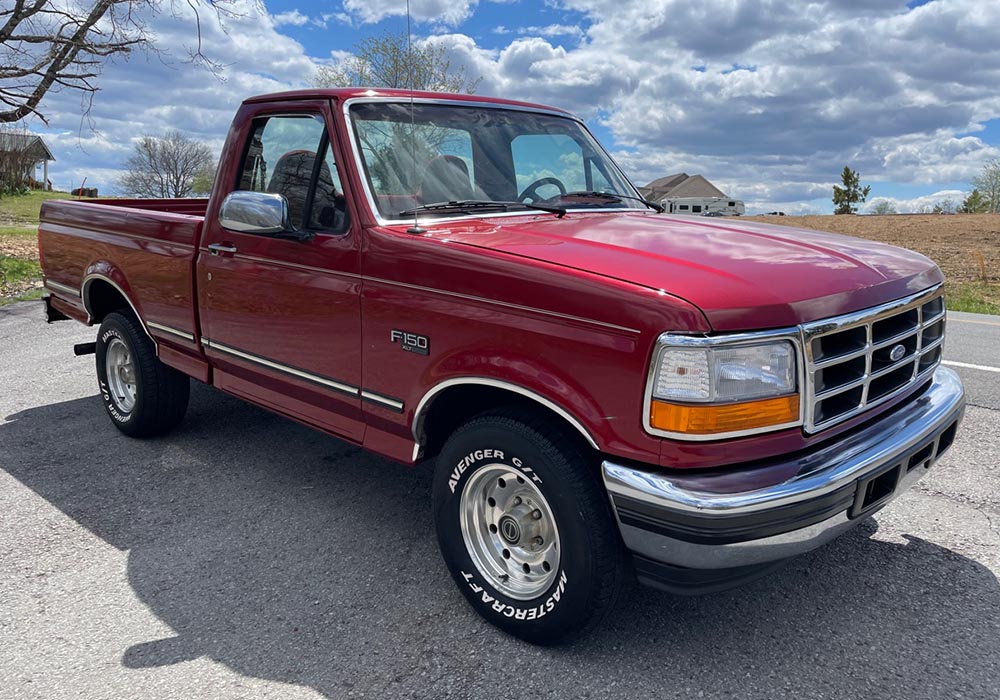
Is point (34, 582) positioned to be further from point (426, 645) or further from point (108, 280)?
point (108, 280)

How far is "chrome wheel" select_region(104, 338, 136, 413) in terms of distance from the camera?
5285mm

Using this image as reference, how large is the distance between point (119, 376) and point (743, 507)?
4471 mm

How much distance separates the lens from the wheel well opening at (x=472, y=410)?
2.78m

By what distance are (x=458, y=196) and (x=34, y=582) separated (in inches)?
98.3

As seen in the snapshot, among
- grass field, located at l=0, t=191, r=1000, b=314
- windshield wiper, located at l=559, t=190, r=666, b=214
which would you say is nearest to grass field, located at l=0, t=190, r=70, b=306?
grass field, located at l=0, t=191, r=1000, b=314

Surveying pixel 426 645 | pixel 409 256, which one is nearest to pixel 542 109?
pixel 409 256

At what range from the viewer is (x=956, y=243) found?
23.2 m

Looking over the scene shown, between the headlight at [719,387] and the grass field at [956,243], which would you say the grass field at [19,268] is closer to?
the grass field at [956,243]

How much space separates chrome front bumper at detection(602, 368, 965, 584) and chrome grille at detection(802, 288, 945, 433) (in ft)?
0.52

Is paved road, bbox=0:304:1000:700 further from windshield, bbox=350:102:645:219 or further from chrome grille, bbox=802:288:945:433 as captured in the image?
windshield, bbox=350:102:645:219

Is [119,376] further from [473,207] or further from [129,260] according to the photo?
[473,207]

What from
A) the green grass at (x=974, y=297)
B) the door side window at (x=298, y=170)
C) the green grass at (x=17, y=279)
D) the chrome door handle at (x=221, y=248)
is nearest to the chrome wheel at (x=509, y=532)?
the door side window at (x=298, y=170)

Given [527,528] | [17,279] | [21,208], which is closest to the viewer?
[527,528]

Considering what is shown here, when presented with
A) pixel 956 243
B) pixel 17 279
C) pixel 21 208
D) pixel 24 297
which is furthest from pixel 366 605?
pixel 21 208
